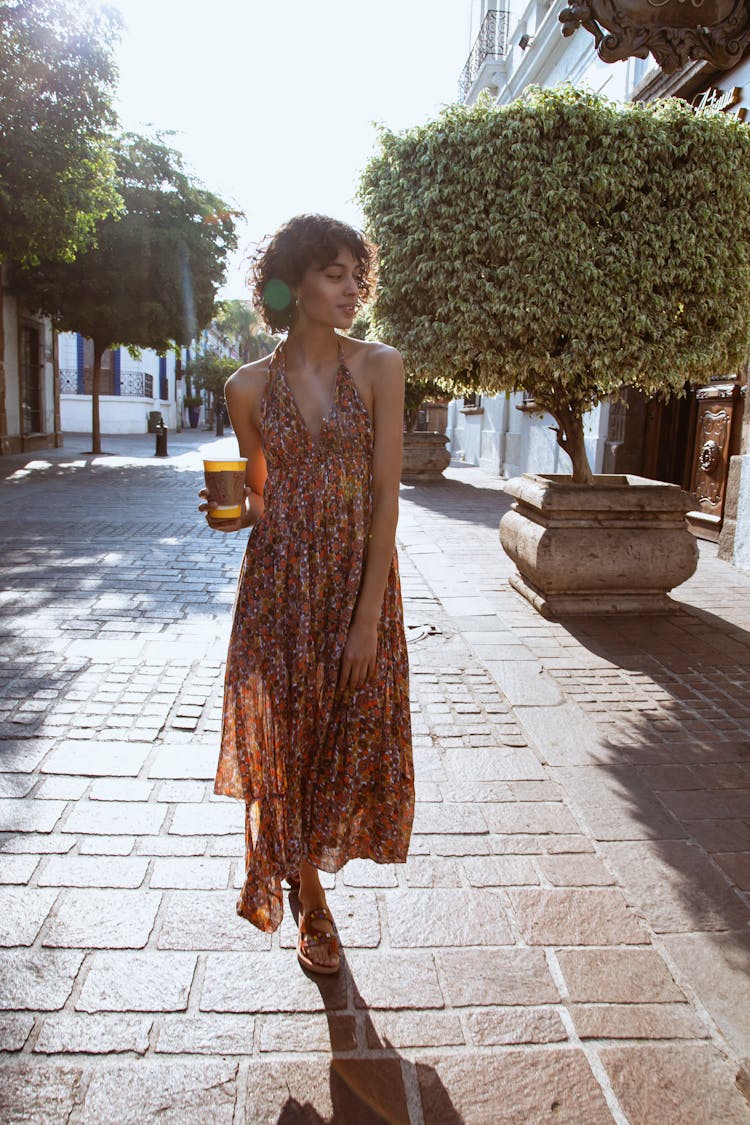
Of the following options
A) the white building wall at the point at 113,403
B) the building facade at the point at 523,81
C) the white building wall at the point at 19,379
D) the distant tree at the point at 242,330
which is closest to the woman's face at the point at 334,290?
the building facade at the point at 523,81

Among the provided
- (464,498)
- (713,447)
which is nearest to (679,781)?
(713,447)

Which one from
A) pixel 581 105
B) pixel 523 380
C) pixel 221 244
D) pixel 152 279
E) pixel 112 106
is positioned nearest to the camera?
pixel 581 105

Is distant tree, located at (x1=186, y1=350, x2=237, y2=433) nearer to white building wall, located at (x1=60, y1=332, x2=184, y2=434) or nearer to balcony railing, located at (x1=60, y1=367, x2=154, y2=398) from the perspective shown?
white building wall, located at (x1=60, y1=332, x2=184, y2=434)

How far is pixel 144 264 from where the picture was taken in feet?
57.4

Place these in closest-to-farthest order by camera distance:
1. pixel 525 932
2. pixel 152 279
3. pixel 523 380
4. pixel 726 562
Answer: pixel 525 932, pixel 523 380, pixel 726 562, pixel 152 279

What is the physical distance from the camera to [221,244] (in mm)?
19203

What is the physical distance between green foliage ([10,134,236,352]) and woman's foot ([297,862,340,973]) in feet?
56.3

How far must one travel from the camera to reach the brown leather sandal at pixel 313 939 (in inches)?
86.3

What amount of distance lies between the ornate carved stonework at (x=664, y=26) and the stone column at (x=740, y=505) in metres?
3.63

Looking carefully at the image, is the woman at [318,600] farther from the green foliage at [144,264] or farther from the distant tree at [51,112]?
the green foliage at [144,264]

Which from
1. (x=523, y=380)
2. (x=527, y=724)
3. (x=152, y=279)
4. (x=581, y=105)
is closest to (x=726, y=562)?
(x=523, y=380)

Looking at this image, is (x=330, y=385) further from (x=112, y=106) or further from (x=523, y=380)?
(x=112, y=106)

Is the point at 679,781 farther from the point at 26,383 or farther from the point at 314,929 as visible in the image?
the point at 26,383

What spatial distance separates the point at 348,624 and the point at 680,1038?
48.8 inches
